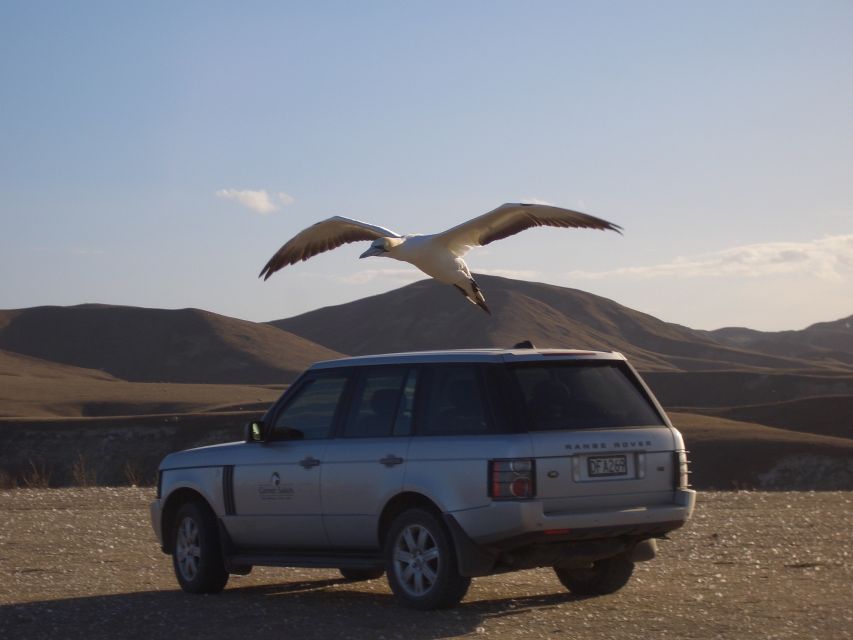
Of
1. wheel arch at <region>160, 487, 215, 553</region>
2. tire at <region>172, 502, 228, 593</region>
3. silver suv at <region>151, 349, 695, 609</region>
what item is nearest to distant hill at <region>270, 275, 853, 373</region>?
wheel arch at <region>160, 487, 215, 553</region>

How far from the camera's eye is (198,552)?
1100cm

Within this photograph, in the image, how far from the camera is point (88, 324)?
139750mm

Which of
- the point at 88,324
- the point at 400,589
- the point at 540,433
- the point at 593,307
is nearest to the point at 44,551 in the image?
the point at 400,589

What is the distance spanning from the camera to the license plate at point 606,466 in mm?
9219

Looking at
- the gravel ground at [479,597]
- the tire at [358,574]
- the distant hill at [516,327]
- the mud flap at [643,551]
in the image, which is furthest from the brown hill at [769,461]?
the distant hill at [516,327]

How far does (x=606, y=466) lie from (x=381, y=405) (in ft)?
5.86

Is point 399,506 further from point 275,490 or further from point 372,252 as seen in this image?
point 372,252

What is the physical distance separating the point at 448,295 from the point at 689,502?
506ft

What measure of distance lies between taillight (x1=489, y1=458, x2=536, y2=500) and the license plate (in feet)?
1.59

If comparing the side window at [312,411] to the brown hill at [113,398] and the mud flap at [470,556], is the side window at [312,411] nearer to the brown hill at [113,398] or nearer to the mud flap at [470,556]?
the mud flap at [470,556]

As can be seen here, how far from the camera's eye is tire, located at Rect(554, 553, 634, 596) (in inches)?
402

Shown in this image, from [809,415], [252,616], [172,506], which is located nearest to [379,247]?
[172,506]

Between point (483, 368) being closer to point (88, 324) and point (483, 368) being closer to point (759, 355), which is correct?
point (88, 324)

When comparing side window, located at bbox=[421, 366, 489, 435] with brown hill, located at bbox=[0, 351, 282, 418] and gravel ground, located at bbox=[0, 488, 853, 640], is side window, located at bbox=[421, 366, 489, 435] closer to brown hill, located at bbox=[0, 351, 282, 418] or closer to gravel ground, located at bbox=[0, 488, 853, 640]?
gravel ground, located at bbox=[0, 488, 853, 640]
